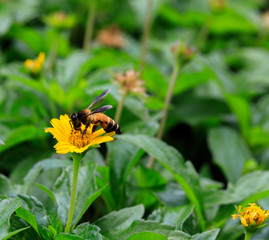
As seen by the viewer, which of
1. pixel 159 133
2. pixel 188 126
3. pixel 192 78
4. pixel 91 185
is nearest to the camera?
pixel 91 185

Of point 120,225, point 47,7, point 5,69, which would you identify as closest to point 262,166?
point 120,225

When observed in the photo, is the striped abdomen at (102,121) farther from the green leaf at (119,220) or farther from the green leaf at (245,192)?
the green leaf at (245,192)

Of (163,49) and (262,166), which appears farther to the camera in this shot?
(163,49)

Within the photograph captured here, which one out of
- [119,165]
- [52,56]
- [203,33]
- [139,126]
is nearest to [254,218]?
[119,165]

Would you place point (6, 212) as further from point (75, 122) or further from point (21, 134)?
point (21, 134)

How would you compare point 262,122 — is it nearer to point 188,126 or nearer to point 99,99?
point 188,126

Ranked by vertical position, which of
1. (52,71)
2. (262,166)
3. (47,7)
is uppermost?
(47,7)

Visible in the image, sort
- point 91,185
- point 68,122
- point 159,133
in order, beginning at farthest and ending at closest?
point 159,133, point 91,185, point 68,122
